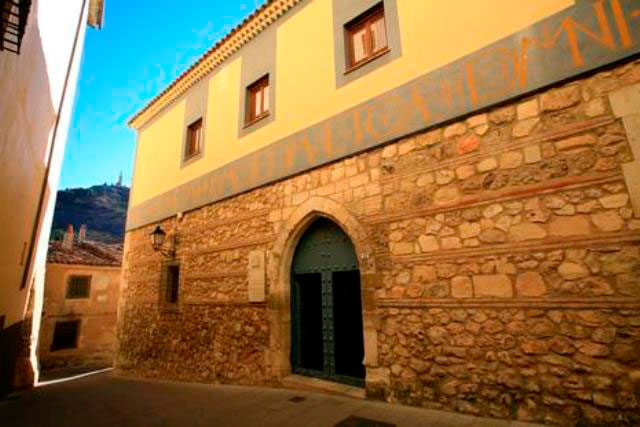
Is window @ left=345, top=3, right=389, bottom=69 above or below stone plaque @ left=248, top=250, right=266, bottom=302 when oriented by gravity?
above

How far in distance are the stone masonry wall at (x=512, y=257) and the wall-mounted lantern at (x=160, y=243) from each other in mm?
4279

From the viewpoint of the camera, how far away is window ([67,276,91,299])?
16.5 metres

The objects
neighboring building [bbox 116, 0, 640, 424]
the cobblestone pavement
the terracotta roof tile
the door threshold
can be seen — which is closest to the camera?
neighboring building [bbox 116, 0, 640, 424]

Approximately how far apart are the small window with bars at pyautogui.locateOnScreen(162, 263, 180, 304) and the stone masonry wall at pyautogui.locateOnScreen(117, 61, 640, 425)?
13.1ft

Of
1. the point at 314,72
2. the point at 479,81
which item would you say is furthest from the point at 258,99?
the point at 479,81

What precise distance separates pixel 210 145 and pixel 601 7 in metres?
6.55

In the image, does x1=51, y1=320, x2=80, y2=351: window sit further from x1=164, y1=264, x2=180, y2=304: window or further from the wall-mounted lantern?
the wall-mounted lantern

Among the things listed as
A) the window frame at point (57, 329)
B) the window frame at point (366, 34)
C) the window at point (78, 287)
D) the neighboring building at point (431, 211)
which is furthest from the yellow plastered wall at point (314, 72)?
the window frame at point (57, 329)

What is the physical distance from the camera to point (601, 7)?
2.93m

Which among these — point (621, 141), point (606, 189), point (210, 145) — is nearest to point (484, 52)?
point (621, 141)

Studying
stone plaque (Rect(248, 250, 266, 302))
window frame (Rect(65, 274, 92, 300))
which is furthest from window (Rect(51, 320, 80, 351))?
stone plaque (Rect(248, 250, 266, 302))

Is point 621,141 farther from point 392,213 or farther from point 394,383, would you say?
point 394,383

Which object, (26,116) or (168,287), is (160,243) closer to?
(168,287)

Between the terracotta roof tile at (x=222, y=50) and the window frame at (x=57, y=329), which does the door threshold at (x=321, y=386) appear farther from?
the window frame at (x=57, y=329)
